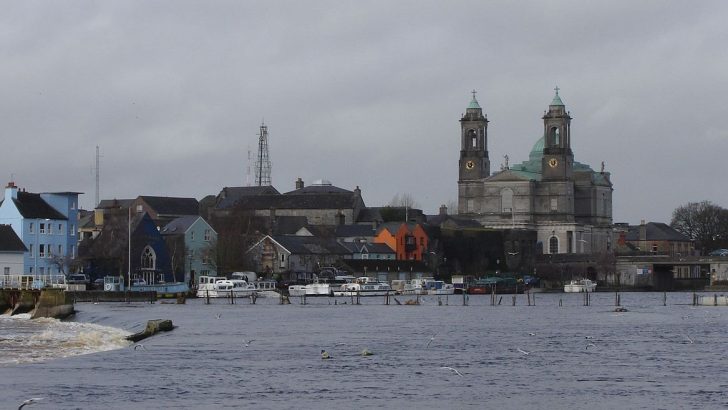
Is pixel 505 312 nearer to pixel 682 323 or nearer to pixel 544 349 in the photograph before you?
pixel 682 323

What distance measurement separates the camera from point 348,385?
54.3 metres

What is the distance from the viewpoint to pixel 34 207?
150 m

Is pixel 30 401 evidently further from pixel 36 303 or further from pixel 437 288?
pixel 437 288

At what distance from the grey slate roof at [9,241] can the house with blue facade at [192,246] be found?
1354 inches

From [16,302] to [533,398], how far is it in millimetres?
72336

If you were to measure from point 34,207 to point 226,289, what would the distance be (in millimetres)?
21699

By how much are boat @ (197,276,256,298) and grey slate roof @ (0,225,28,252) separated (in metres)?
20.6

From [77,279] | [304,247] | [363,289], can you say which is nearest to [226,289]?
[363,289]

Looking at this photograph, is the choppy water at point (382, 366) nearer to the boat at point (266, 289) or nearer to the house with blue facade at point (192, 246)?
the boat at point (266, 289)

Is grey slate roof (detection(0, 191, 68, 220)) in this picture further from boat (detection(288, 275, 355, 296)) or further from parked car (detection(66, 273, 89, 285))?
boat (detection(288, 275, 355, 296))

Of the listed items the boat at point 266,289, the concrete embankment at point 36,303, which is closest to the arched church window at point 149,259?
the boat at point 266,289

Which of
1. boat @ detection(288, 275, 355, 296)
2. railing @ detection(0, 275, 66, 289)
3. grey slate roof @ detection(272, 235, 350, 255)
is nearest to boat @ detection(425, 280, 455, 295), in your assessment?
boat @ detection(288, 275, 355, 296)

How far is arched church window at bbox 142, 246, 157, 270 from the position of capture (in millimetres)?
161750

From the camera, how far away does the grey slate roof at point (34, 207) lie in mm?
148250
